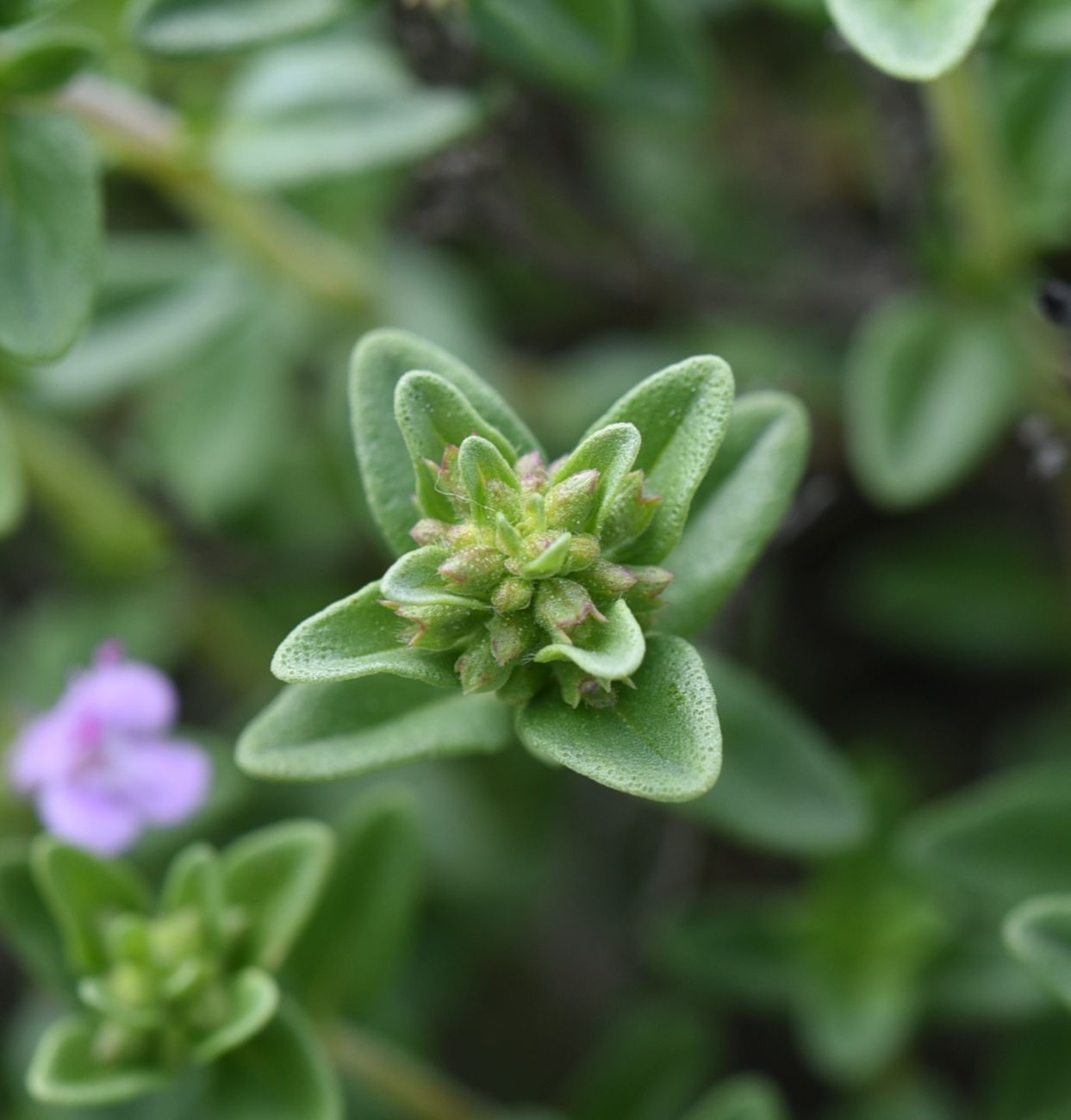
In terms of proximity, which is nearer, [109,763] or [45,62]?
[45,62]

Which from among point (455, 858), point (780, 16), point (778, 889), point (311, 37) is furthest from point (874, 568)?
point (311, 37)

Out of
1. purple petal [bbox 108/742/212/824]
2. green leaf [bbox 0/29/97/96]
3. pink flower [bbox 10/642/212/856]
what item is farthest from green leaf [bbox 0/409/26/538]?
green leaf [bbox 0/29/97/96]

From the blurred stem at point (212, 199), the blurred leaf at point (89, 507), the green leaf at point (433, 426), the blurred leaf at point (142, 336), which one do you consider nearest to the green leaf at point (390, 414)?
the green leaf at point (433, 426)

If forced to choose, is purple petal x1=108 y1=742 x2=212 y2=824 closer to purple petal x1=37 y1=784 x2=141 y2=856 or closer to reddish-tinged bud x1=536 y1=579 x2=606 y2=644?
purple petal x1=37 y1=784 x2=141 y2=856

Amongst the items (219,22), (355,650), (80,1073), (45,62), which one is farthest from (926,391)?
(80,1073)

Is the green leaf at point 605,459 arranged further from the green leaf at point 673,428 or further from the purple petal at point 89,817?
the purple petal at point 89,817

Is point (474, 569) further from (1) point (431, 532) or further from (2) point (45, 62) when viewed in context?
(2) point (45, 62)

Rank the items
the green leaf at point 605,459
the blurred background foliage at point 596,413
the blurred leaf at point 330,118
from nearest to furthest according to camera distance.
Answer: the green leaf at point 605,459
the blurred background foliage at point 596,413
the blurred leaf at point 330,118
